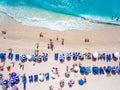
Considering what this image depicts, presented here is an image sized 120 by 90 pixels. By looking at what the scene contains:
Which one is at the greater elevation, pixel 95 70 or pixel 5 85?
pixel 95 70

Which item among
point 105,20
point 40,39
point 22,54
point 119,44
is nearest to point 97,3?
point 105,20

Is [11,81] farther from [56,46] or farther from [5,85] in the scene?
[56,46]

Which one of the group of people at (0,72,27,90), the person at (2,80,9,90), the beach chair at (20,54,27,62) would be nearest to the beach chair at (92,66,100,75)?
the beach chair at (20,54,27,62)

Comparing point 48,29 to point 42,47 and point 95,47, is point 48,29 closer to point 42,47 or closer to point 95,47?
point 42,47

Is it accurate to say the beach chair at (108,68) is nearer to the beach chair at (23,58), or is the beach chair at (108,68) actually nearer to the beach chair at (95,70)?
the beach chair at (95,70)

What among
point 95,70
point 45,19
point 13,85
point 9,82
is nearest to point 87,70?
point 95,70

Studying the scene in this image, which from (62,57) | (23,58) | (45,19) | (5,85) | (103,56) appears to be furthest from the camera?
(45,19)
